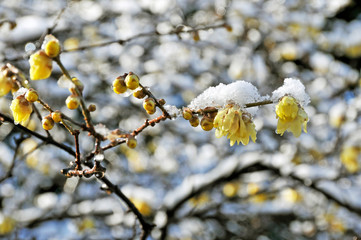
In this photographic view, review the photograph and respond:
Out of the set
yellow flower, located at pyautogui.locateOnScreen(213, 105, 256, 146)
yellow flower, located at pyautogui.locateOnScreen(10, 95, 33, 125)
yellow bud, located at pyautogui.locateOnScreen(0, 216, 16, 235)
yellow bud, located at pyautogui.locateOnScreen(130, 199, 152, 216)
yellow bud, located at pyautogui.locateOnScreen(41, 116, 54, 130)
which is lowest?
yellow flower, located at pyautogui.locateOnScreen(213, 105, 256, 146)

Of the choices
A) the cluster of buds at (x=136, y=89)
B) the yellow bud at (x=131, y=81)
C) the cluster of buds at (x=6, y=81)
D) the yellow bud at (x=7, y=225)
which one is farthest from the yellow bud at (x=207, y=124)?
the yellow bud at (x=7, y=225)

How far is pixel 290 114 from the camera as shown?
45.8 inches

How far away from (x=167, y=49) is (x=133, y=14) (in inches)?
26.8

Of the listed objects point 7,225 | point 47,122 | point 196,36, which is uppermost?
point 196,36

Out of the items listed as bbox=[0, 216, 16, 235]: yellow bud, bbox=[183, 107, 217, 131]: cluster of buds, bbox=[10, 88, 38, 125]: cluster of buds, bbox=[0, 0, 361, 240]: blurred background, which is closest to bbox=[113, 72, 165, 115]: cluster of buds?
bbox=[183, 107, 217, 131]: cluster of buds

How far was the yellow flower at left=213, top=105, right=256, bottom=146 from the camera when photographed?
1.14 meters

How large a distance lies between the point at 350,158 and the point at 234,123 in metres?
3.67

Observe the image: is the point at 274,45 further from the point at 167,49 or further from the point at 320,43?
the point at 167,49

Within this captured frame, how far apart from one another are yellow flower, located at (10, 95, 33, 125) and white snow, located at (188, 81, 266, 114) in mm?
575

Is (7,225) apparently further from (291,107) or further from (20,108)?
(291,107)

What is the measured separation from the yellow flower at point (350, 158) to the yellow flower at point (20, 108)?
3899 mm

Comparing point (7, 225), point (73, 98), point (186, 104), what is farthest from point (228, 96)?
point (186, 104)

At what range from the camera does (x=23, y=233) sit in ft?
11.3

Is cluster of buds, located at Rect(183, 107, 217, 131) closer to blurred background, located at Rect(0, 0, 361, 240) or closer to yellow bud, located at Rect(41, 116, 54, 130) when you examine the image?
yellow bud, located at Rect(41, 116, 54, 130)
